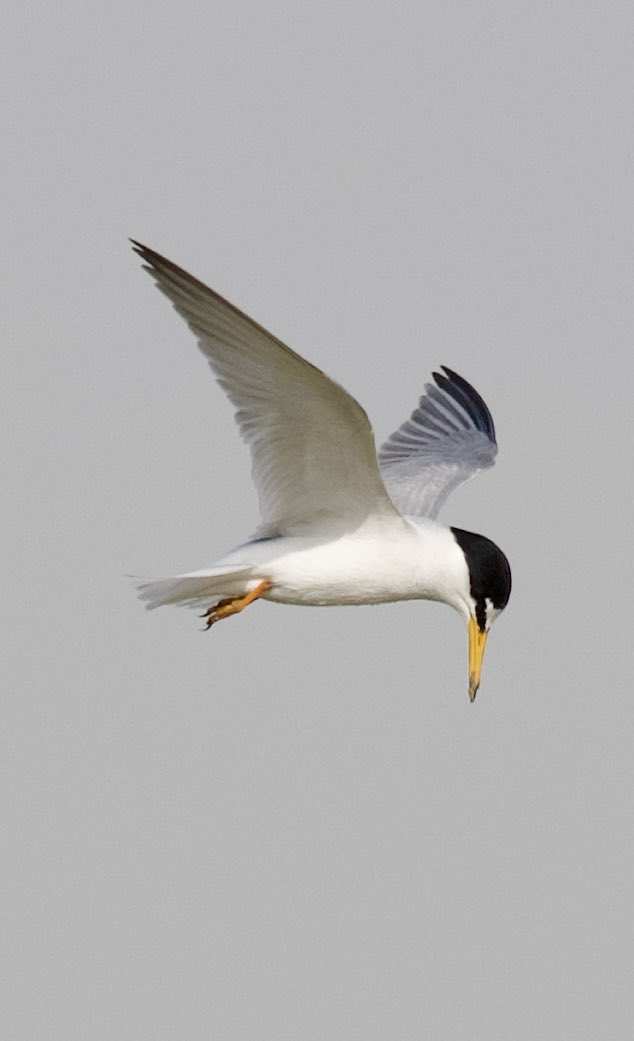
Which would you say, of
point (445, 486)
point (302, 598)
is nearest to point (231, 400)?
point (302, 598)

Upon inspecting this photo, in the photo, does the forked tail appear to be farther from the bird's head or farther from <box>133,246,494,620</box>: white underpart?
the bird's head

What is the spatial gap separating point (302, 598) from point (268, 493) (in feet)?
1.71

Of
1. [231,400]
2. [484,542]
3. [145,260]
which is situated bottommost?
[484,542]

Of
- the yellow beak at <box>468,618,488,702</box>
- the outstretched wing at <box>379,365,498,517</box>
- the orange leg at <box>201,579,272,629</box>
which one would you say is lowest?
the yellow beak at <box>468,618,488,702</box>

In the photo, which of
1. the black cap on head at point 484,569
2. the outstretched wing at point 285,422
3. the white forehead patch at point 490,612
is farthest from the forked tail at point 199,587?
the white forehead patch at point 490,612

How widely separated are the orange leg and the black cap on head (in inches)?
37.4

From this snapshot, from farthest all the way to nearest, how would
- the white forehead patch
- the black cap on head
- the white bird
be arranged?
the white forehead patch < the black cap on head < the white bird

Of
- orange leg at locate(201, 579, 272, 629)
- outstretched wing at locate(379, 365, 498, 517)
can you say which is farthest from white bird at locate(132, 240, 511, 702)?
outstretched wing at locate(379, 365, 498, 517)

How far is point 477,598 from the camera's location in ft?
30.2

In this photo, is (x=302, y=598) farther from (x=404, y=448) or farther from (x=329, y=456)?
(x=404, y=448)

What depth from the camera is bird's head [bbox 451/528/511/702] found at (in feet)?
30.0

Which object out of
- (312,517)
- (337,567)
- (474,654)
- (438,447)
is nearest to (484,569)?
(474,654)

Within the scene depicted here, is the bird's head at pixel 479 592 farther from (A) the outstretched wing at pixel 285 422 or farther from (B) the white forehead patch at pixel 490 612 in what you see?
(A) the outstretched wing at pixel 285 422

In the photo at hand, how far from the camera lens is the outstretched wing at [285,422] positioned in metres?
7.73
